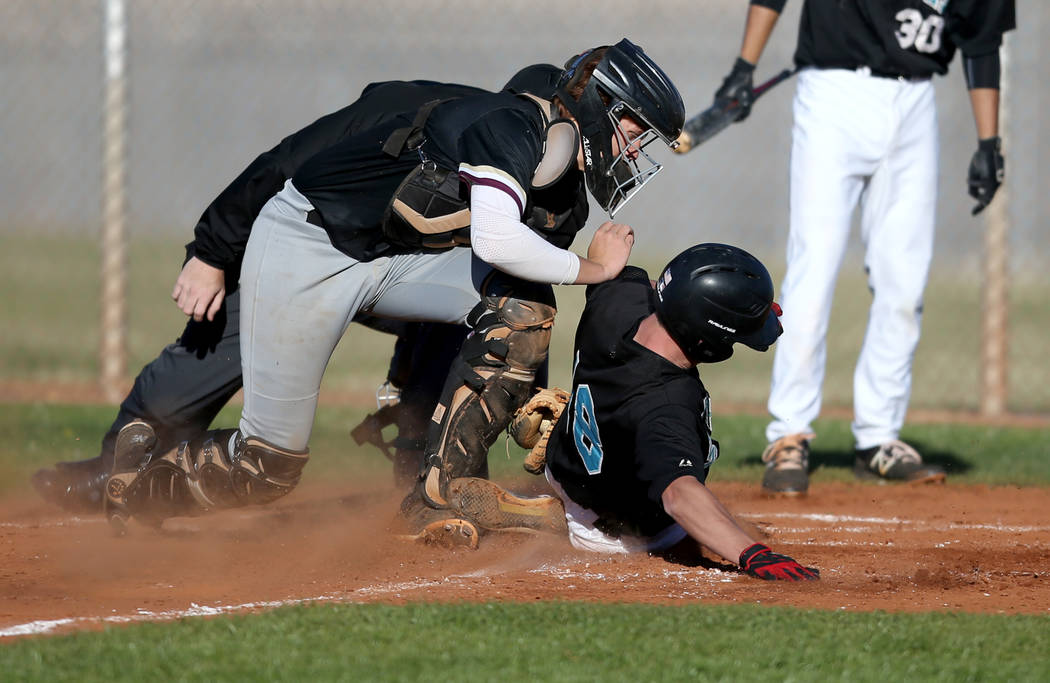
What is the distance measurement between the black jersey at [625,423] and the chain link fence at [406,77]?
786cm

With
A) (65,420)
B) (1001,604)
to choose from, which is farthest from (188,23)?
(1001,604)

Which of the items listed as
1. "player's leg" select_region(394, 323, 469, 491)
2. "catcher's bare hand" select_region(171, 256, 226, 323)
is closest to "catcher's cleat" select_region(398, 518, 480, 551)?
"player's leg" select_region(394, 323, 469, 491)

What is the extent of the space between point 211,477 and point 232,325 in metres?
0.62

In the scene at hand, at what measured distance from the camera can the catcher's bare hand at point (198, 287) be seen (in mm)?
4906

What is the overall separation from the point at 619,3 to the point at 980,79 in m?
8.60

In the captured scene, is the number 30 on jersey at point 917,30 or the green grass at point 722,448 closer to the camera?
the number 30 on jersey at point 917,30

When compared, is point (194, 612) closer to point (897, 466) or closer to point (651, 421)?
point (651, 421)

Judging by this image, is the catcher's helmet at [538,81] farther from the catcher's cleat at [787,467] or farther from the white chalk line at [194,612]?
the catcher's cleat at [787,467]

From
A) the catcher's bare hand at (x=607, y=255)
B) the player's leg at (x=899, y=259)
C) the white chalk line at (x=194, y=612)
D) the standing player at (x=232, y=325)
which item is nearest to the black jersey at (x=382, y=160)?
the standing player at (x=232, y=325)

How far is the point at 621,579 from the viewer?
430 cm

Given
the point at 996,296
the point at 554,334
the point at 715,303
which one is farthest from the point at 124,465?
the point at 554,334

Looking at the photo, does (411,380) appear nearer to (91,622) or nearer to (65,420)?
(91,622)

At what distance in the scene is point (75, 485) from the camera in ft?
18.2

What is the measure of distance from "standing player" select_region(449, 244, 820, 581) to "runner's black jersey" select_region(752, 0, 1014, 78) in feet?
7.65
